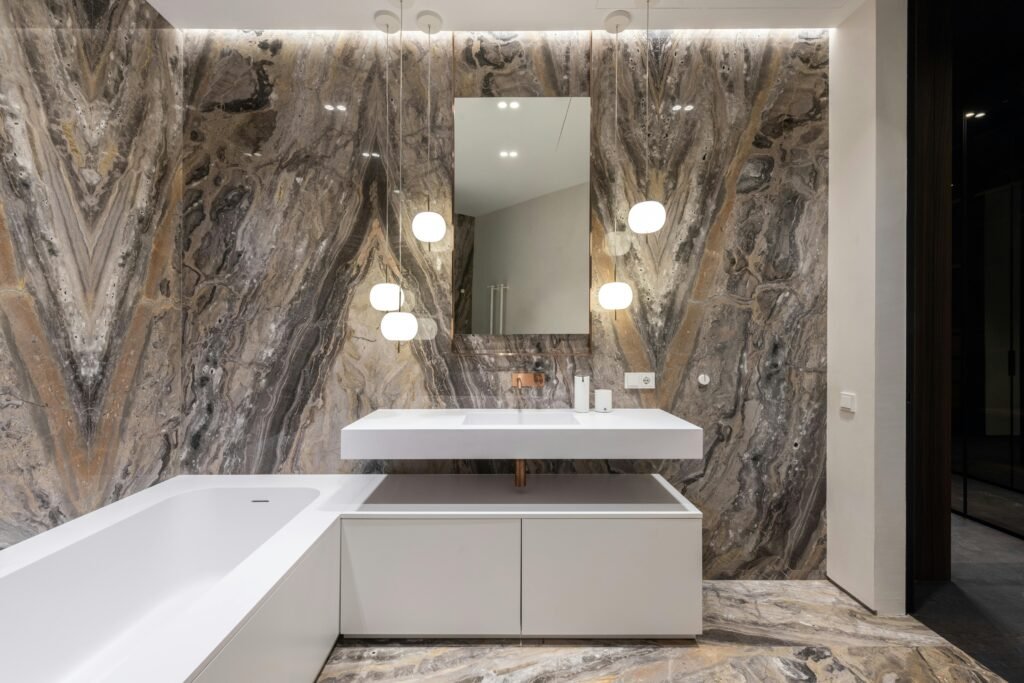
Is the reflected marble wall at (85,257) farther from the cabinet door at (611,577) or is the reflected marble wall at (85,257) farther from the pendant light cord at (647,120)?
the pendant light cord at (647,120)

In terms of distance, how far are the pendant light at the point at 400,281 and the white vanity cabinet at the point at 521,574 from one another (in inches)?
32.5

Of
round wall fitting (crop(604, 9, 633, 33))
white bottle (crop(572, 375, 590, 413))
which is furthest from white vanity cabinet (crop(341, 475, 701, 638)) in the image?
round wall fitting (crop(604, 9, 633, 33))

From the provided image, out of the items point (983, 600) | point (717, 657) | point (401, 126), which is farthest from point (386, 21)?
point (983, 600)

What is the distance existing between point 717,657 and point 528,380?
1.32m

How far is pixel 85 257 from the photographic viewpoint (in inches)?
78.4

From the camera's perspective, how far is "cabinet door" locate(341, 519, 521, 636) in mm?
1981

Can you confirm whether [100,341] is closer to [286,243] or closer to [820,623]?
[286,243]

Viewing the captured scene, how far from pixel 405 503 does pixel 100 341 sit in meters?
1.40

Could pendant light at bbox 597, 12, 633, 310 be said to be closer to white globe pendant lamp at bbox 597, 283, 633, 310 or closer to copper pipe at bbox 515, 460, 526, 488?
white globe pendant lamp at bbox 597, 283, 633, 310

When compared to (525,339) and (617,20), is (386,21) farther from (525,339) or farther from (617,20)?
(525,339)

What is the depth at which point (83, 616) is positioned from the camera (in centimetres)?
165

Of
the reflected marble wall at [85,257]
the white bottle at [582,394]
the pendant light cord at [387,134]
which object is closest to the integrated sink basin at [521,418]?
the white bottle at [582,394]

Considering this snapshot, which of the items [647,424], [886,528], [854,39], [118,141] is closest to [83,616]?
[118,141]

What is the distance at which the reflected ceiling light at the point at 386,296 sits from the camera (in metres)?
2.45
